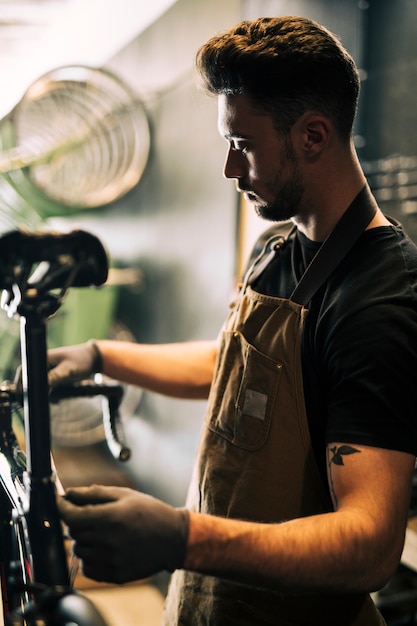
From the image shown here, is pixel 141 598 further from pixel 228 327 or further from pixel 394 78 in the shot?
pixel 394 78

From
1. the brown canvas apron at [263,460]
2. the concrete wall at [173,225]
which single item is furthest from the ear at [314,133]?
the concrete wall at [173,225]

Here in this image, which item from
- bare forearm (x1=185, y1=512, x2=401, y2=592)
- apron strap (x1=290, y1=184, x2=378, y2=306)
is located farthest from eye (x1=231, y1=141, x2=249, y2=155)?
bare forearm (x1=185, y1=512, x2=401, y2=592)

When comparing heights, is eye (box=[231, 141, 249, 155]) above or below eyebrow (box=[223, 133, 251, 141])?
below

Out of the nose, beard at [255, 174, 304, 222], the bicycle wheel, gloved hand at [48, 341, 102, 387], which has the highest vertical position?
the nose

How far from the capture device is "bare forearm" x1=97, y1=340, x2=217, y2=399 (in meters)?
1.60

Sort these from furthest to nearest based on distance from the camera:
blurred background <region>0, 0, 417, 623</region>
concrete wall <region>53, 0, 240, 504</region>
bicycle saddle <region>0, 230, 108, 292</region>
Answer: concrete wall <region>53, 0, 240, 504</region>
blurred background <region>0, 0, 417, 623</region>
bicycle saddle <region>0, 230, 108, 292</region>

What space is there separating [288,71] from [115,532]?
0.82 meters

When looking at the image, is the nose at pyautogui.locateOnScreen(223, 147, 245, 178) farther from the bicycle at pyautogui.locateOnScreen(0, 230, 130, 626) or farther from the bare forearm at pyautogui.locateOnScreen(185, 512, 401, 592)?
the bare forearm at pyautogui.locateOnScreen(185, 512, 401, 592)

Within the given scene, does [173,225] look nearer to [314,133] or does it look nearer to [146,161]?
[146,161]

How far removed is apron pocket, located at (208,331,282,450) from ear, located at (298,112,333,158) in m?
0.38

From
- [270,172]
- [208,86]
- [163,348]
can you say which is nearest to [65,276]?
[270,172]

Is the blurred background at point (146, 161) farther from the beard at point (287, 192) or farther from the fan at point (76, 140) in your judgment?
the beard at point (287, 192)

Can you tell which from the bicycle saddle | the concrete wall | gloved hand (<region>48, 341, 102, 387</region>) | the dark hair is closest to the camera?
the bicycle saddle

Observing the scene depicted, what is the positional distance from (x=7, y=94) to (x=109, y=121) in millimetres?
489
